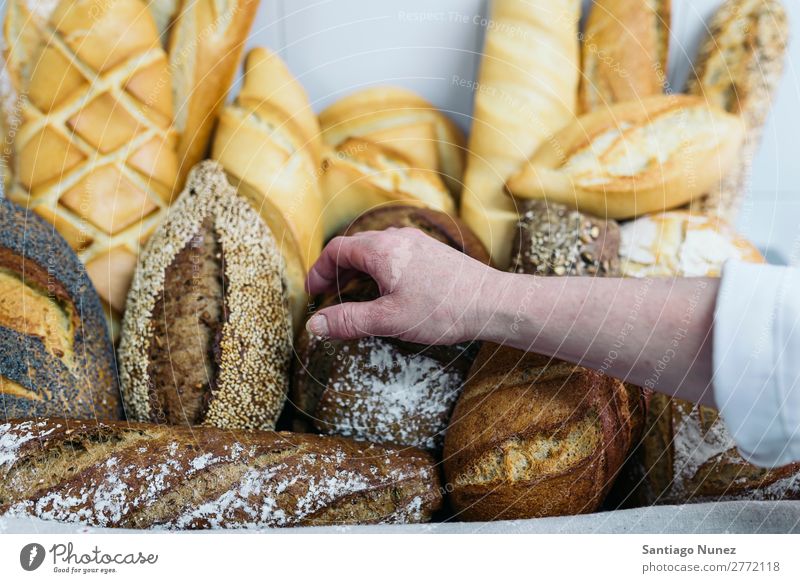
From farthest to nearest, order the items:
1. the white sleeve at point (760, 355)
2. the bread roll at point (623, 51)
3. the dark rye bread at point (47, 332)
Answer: the bread roll at point (623, 51) → the dark rye bread at point (47, 332) → the white sleeve at point (760, 355)

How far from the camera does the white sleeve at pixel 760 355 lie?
35 centimetres

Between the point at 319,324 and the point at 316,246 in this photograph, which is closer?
the point at 319,324

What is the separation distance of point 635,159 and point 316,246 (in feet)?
0.96

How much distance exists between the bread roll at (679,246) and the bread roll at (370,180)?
170 mm

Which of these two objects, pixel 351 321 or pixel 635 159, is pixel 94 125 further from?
pixel 635 159

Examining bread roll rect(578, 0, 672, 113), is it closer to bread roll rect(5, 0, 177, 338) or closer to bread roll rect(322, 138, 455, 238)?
bread roll rect(322, 138, 455, 238)

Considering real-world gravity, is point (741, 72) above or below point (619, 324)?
above

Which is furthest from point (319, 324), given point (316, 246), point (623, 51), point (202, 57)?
point (623, 51)

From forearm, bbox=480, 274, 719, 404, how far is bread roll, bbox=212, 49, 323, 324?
0.20 meters

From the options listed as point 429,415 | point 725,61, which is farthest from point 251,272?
point 725,61

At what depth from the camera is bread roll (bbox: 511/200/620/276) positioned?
54 centimetres

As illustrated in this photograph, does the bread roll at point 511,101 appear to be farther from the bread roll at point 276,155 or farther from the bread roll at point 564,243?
the bread roll at point 276,155

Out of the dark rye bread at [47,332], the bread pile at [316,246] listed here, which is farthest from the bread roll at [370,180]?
the dark rye bread at [47,332]

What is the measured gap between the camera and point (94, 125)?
1.73ft
